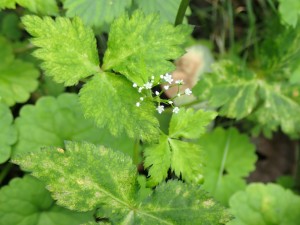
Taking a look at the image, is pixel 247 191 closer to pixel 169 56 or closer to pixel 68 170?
pixel 169 56

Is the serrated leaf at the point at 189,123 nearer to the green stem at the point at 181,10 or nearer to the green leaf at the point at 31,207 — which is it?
the green stem at the point at 181,10

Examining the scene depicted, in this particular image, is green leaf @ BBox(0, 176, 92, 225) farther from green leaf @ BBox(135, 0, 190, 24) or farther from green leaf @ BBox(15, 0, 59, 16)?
green leaf @ BBox(135, 0, 190, 24)

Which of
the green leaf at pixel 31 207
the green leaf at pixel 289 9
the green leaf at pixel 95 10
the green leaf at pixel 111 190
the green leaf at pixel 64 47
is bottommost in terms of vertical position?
the green leaf at pixel 31 207

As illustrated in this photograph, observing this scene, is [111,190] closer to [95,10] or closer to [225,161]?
[95,10]

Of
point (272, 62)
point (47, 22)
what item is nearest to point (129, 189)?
point (47, 22)

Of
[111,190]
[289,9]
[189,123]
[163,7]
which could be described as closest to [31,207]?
[111,190]

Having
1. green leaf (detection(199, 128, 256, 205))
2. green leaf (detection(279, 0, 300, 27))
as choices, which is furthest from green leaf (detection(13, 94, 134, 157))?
green leaf (detection(279, 0, 300, 27))

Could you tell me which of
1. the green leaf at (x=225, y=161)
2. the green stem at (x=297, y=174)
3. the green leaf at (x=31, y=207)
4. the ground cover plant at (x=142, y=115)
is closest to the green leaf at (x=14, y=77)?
the ground cover plant at (x=142, y=115)

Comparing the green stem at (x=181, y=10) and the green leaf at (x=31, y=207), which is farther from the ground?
the green stem at (x=181, y=10)

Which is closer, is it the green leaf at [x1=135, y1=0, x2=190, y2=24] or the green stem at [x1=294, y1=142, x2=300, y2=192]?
the green leaf at [x1=135, y1=0, x2=190, y2=24]
